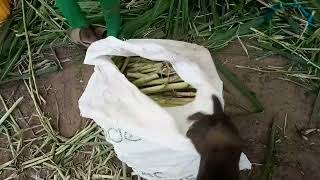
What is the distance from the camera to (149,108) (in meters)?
1.73

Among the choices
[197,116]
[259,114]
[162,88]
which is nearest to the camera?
[197,116]

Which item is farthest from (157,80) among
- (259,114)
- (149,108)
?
(259,114)

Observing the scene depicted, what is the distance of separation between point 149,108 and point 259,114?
0.72 metres

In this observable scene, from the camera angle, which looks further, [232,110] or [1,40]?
[1,40]

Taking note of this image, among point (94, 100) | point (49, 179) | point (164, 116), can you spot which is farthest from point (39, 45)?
point (164, 116)

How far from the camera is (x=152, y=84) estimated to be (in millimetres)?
1930

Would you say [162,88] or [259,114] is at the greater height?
[162,88]

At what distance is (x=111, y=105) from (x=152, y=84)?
0.18m

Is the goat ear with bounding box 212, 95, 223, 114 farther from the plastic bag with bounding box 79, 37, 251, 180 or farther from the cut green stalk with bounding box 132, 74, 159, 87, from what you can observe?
the cut green stalk with bounding box 132, 74, 159, 87

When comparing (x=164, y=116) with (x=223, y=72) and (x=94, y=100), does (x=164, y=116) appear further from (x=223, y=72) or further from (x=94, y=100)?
(x=223, y=72)

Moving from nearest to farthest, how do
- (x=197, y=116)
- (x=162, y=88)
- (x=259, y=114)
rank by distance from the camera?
1. (x=197, y=116)
2. (x=162, y=88)
3. (x=259, y=114)

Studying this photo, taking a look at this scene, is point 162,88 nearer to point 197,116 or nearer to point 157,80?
point 157,80

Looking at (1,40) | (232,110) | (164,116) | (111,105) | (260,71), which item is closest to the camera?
(164,116)

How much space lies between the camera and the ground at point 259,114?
218cm
